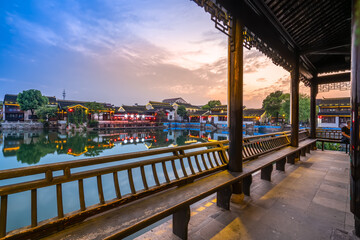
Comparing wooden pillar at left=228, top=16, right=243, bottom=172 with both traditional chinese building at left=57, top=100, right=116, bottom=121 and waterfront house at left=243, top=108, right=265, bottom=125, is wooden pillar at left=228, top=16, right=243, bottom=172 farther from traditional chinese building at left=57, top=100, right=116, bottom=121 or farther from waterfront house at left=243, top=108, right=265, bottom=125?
traditional chinese building at left=57, top=100, right=116, bottom=121

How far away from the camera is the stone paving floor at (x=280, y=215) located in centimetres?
249

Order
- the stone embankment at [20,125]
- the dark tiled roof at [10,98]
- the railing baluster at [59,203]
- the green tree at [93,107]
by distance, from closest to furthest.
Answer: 1. the railing baluster at [59,203]
2. the stone embankment at [20,125]
3. the green tree at [93,107]
4. the dark tiled roof at [10,98]

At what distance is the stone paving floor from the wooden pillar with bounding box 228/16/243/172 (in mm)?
864

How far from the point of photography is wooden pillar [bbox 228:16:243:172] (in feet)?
10.8

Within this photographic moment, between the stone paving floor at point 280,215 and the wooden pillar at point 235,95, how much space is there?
864mm

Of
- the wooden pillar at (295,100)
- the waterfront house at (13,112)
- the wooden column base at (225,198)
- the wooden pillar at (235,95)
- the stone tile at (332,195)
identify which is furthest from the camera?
the waterfront house at (13,112)

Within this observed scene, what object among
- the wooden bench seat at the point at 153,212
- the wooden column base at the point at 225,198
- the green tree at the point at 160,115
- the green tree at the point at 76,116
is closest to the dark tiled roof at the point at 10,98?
the green tree at the point at 76,116

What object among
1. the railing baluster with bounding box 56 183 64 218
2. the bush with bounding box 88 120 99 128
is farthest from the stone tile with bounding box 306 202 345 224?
the bush with bounding box 88 120 99 128

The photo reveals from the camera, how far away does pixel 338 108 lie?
3073cm

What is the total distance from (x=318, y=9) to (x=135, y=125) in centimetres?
3663

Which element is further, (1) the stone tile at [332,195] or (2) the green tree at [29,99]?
(2) the green tree at [29,99]

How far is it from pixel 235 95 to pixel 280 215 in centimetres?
232

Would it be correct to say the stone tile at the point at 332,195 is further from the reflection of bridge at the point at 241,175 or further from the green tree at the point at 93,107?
the green tree at the point at 93,107

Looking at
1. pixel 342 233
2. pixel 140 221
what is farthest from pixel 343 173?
pixel 140 221
